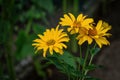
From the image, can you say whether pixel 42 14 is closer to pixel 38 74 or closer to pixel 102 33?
pixel 38 74

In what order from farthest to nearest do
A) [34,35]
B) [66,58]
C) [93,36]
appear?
1. [34,35]
2. [66,58]
3. [93,36]

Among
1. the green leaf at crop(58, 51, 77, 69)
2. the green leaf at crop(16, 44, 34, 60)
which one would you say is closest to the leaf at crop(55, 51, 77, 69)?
the green leaf at crop(58, 51, 77, 69)

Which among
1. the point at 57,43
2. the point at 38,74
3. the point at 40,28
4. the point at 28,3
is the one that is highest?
the point at 28,3

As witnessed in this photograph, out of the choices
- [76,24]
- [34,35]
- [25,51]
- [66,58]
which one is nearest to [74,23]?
[76,24]

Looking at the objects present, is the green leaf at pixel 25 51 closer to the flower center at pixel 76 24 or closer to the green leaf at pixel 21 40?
the green leaf at pixel 21 40

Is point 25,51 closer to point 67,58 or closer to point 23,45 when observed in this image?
point 23,45

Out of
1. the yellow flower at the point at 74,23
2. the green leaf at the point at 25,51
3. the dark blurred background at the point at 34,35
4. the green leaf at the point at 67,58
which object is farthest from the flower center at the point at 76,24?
the green leaf at the point at 25,51

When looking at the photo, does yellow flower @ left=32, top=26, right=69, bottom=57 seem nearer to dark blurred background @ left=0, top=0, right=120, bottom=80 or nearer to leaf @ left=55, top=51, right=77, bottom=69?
leaf @ left=55, top=51, right=77, bottom=69

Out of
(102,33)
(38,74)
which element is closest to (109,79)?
(38,74)
